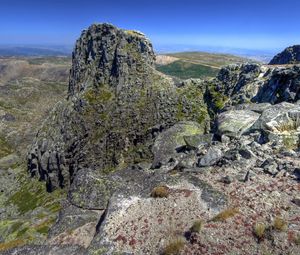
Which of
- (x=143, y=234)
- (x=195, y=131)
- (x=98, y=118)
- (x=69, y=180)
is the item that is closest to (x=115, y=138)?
(x=98, y=118)

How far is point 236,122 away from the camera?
143 ft

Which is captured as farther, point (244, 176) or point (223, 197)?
point (244, 176)

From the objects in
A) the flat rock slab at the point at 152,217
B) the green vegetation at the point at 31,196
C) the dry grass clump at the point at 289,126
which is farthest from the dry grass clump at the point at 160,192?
the green vegetation at the point at 31,196

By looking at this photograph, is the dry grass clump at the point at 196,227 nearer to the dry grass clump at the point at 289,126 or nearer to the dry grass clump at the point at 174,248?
the dry grass clump at the point at 174,248

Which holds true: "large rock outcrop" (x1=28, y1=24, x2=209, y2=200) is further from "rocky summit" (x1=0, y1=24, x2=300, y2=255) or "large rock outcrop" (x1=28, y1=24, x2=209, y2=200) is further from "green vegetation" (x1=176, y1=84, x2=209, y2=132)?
"rocky summit" (x1=0, y1=24, x2=300, y2=255)

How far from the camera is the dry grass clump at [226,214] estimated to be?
887 inches

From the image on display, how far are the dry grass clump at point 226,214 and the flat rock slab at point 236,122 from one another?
57.2 ft

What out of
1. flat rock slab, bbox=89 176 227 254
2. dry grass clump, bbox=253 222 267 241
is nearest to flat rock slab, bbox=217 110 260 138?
flat rock slab, bbox=89 176 227 254

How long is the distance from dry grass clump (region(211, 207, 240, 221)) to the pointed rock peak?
93379 mm

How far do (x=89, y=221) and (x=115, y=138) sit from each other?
84213 millimetres

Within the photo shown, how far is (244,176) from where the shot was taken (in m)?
28.1

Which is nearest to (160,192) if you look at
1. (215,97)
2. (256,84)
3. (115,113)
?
(256,84)

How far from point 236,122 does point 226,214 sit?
73.9ft

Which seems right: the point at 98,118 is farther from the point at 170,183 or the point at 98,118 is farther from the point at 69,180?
the point at 170,183
